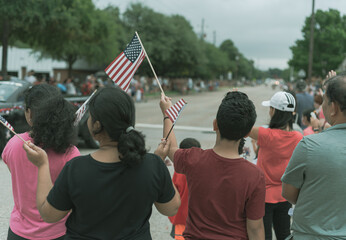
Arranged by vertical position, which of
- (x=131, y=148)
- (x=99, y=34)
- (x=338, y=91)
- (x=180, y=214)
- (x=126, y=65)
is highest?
(x=99, y=34)

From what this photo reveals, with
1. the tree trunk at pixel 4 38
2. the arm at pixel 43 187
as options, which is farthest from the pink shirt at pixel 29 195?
the tree trunk at pixel 4 38

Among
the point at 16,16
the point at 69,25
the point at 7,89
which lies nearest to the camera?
the point at 7,89

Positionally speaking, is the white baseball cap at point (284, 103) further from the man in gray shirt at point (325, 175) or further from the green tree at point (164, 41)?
the green tree at point (164, 41)

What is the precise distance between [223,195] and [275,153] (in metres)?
1.23

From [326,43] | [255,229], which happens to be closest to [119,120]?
[255,229]

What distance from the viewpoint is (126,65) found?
2.94 m

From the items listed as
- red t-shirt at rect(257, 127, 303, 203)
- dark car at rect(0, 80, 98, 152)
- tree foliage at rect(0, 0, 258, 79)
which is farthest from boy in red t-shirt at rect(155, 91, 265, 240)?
dark car at rect(0, 80, 98, 152)

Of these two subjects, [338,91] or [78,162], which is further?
[338,91]

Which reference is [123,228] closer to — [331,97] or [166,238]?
[331,97]

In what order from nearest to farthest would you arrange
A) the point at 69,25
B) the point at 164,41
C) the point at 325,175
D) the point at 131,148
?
1. the point at 131,148
2. the point at 325,175
3. the point at 69,25
4. the point at 164,41

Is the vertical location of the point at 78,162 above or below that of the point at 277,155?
above

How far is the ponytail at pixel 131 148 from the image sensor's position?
6.01 ft

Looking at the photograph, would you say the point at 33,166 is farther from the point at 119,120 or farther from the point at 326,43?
the point at 326,43

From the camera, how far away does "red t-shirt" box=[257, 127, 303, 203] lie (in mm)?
3230
